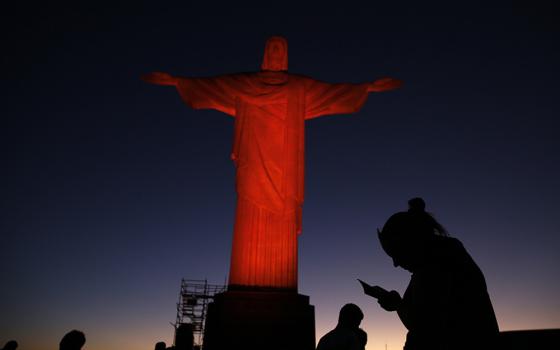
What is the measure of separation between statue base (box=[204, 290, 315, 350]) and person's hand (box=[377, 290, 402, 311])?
4.09 metres

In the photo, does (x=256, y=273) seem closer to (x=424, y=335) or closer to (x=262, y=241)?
(x=262, y=241)

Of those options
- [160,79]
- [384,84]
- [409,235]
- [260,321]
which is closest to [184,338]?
[260,321]

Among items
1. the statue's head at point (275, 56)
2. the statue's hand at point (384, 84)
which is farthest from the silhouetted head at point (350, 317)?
the statue's head at point (275, 56)

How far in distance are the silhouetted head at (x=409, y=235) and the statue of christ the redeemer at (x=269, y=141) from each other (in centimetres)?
466

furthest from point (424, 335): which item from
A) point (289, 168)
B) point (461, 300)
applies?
point (289, 168)

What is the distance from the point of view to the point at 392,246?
2.06m

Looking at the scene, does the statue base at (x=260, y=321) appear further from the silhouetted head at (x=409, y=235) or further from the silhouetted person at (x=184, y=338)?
the silhouetted head at (x=409, y=235)

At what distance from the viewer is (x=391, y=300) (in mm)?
2100

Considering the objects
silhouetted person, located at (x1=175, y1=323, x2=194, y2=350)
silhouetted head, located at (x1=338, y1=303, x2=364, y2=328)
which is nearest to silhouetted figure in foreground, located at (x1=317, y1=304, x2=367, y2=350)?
silhouetted head, located at (x1=338, y1=303, x2=364, y2=328)

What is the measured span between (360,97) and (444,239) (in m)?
6.24

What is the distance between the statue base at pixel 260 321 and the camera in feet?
19.1

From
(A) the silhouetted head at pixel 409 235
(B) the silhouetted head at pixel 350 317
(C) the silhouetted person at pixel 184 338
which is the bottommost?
(C) the silhouetted person at pixel 184 338

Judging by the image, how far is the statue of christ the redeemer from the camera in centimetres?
670

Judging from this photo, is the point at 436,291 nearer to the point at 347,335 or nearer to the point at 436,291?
the point at 436,291
